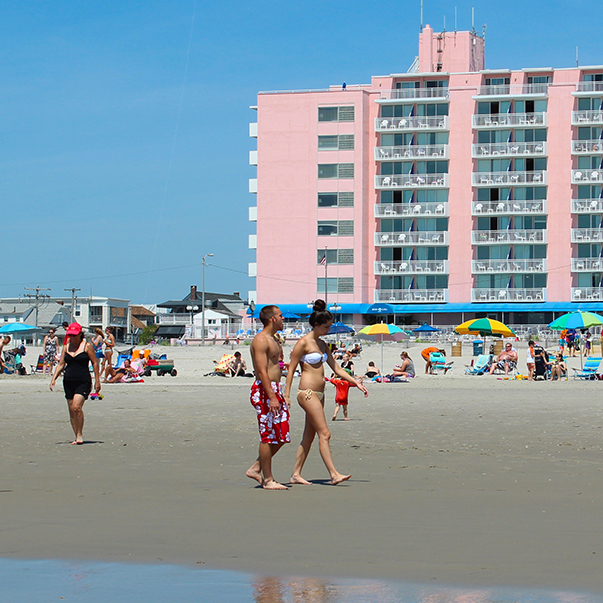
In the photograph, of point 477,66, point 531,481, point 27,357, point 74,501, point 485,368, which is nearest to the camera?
point 74,501

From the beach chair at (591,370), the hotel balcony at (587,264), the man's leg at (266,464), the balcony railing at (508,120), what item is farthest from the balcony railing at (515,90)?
the man's leg at (266,464)

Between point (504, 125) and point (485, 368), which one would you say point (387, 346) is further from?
point (504, 125)

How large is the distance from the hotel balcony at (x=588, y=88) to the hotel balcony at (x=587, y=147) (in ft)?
12.2

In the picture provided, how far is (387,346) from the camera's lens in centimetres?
5328

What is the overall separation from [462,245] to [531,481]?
6587 centimetres

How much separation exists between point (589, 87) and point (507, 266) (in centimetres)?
1554

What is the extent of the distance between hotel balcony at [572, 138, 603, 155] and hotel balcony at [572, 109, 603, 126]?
1.39m

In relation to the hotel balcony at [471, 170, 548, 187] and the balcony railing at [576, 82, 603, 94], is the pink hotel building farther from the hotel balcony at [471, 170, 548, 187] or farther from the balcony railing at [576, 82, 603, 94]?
the balcony railing at [576, 82, 603, 94]

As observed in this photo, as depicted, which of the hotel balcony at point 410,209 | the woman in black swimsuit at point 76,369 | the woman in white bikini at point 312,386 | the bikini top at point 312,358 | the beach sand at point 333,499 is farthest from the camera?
the hotel balcony at point 410,209

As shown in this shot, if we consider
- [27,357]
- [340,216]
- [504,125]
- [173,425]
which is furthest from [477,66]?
[173,425]

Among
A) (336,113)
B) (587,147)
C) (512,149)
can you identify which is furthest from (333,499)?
(336,113)

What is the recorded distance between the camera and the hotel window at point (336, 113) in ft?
241

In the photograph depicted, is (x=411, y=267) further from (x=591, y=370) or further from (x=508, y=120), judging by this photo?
(x=591, y=370)

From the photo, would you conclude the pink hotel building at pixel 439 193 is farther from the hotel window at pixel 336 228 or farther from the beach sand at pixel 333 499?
the beach sand at pixel 333 499
